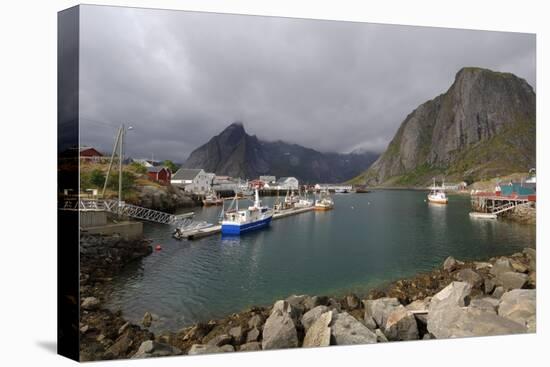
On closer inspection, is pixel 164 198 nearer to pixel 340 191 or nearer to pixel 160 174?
pixel 160 174

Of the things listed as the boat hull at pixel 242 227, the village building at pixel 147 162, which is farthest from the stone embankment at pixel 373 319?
the boat hull at pixel 242 227

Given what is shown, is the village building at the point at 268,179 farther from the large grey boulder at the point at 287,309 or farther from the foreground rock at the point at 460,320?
the foreground rock at the point at 460,320

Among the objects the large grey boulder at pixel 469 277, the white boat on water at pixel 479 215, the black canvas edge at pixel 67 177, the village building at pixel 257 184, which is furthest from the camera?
the white boat on water at pixel 479 215

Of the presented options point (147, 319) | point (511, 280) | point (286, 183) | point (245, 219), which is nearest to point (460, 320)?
point (511, 280)

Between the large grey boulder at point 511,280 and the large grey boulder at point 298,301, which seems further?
the large grey boulder at point 511,280

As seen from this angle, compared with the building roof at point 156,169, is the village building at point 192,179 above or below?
below

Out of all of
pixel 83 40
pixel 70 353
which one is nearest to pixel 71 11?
pixel 83 40

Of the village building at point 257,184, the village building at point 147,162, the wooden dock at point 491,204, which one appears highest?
the village building at point 147,162

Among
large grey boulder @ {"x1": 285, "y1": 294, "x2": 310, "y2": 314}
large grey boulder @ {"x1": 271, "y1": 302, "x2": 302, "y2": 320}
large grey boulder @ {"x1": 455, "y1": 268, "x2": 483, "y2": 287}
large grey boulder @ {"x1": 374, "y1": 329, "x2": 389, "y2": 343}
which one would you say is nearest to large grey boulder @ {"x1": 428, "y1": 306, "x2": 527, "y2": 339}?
large grey boulder @ {"x1": 374, "y1": 329, "x2": 389, "y2": 343}
